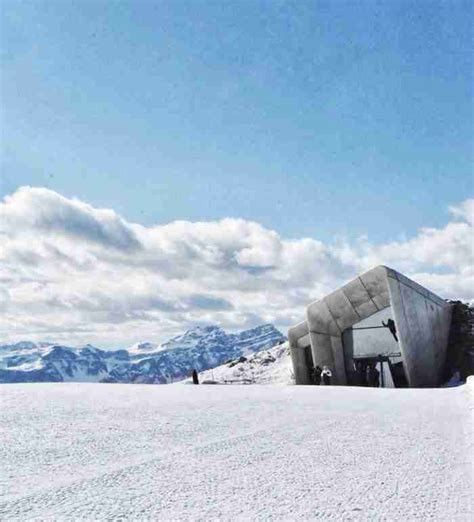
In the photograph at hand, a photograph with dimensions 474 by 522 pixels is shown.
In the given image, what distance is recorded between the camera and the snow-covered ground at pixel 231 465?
338 centimetres

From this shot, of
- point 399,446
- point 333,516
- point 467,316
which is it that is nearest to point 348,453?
point 399,446

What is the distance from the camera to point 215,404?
981 cm

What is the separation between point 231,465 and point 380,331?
76.2 feet

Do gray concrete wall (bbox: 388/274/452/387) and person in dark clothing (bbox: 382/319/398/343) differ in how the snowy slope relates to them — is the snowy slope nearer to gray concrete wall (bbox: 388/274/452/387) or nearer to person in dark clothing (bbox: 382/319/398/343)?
gray concrete wall (bbox: 388/274/452/387)

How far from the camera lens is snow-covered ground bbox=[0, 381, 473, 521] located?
3.38 metres

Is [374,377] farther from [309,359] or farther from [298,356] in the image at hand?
[298,356]

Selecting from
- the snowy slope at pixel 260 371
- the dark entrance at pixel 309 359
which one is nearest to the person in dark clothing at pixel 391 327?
the dark entrance at pixel 309 359

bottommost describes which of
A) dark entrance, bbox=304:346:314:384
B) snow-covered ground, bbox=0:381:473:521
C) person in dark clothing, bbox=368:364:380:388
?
person in dark clothing, bbox=368:364:380:388

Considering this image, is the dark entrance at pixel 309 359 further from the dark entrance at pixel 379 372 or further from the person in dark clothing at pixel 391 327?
the person in dark clothing at pixel 391 327

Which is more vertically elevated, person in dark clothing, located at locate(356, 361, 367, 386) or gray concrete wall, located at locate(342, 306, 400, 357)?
gray concrete wall, located at locate(342, 306, 400, 357)

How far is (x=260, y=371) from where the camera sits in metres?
49.8

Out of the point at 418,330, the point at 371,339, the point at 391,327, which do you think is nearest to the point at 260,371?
the point at 371,339

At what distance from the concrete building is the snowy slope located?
1541cm

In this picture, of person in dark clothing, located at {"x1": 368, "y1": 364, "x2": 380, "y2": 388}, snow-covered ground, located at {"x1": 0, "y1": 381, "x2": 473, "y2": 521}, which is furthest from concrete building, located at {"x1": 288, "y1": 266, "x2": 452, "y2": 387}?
snow-covered ground, located at {"x1": 0, "y1": 381, "x2": 473, "y2": 521}
